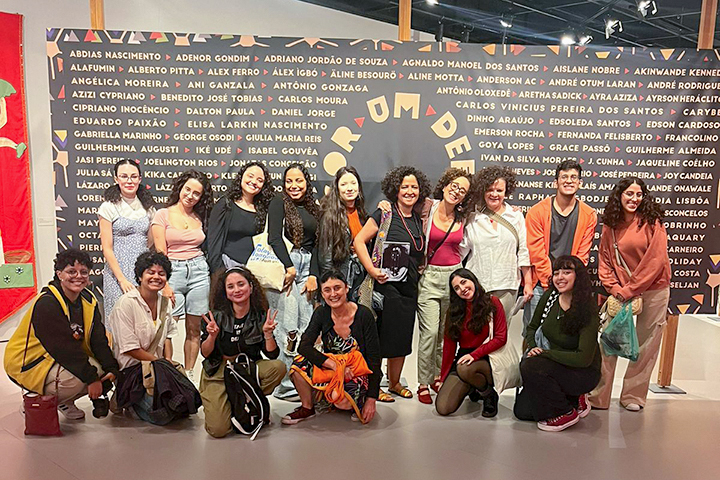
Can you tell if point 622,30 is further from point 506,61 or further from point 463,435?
point 463,435

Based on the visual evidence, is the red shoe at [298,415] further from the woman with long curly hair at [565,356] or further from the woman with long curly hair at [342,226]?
the woman with long curly hair at [565,356]

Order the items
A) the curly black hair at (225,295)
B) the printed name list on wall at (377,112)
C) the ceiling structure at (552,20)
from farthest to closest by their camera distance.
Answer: the ceiling structure at (552,20)
the printed name list on wall at (377,112)
the curly black hair at (225,295)

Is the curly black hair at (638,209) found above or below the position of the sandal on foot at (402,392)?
above

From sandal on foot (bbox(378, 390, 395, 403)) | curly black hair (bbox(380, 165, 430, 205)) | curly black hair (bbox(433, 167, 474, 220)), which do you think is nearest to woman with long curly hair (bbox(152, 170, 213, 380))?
curly black hair (bbox(380, 165, 430, 205))

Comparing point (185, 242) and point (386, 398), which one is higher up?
point (185, 242)

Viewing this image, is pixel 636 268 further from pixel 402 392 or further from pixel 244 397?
pixel 244 397

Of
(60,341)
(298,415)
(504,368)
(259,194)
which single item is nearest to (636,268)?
(504,368)

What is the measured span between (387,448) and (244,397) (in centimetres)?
87

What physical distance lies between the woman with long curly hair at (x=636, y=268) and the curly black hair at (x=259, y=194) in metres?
2.29

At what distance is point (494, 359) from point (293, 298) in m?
1.38

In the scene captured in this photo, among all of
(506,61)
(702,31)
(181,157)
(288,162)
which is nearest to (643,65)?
(702,31)

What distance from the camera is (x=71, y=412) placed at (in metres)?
3.36

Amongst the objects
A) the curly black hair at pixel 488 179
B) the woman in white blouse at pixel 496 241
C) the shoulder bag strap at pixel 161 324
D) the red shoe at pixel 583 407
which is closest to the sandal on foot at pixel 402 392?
the woman in white blouse at pixel 496 241

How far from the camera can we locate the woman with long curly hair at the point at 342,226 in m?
3.55
